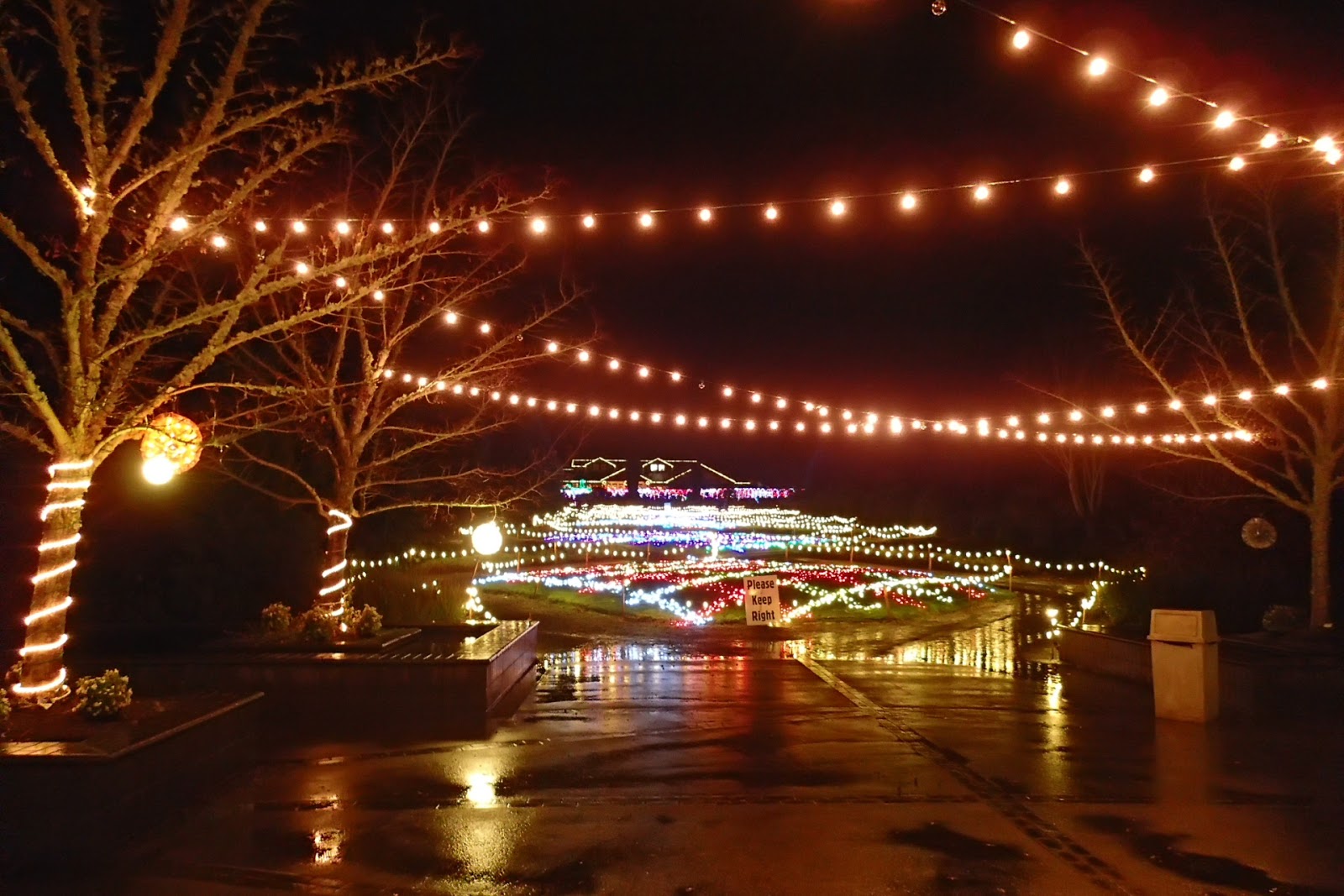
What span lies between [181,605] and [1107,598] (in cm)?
1762

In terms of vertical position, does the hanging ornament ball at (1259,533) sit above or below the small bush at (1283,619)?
above

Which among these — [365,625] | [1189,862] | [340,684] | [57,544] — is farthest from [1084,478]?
[57,544]

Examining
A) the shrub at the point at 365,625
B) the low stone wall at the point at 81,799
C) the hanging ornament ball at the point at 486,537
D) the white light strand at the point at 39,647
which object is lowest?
the low stone wall at the point at 81,799

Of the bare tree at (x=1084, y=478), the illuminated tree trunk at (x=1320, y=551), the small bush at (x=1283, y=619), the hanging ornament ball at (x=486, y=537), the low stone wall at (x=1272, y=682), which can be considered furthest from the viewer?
the bare tree at (x=1084, y=478)

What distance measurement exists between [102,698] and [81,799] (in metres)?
1.44

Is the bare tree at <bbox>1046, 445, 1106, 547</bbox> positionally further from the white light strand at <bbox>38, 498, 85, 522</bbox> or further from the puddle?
the white light strand at <bbox>38, 498, 85, 522</bbox>

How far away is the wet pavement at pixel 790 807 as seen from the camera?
6.29m

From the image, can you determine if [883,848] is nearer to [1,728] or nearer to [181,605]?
[1,728]

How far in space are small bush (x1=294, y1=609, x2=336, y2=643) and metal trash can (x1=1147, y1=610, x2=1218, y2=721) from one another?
9.81m

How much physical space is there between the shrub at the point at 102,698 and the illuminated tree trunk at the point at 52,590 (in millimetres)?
588

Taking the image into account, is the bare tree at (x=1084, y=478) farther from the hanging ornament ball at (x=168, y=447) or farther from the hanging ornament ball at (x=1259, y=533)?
the hanging ornament ball at (x=168, y=447)

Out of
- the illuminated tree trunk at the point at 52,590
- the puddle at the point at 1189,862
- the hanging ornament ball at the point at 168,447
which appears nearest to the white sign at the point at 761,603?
the hanging ornament ball at the point at 168,447

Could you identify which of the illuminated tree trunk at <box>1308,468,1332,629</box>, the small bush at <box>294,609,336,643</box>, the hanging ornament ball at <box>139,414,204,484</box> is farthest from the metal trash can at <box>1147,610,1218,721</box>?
the hanging ornament ball at <box>139,414,204,484</box>

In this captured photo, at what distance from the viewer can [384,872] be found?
638cm
